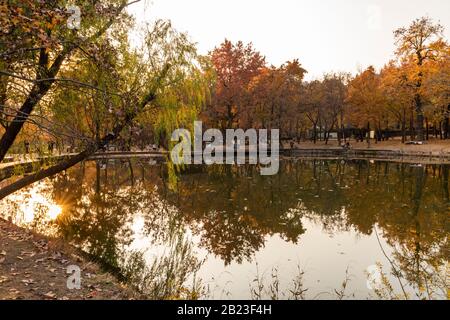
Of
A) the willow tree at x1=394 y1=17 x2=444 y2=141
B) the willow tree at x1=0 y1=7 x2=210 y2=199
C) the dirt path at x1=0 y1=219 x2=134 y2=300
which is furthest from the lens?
the willow tree at x1=394 y1=17 x2=444 y2=141

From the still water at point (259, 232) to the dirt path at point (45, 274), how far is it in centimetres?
98

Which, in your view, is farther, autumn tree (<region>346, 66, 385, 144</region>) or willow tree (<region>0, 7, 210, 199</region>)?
autumn tree (<region>346, 66, 385, 144</region>)

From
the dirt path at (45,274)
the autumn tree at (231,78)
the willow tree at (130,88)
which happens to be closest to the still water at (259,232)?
the dirt path at (45,274)

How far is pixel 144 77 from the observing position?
32.1 ft

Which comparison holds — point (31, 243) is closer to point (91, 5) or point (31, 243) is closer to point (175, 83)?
point (175, 83)

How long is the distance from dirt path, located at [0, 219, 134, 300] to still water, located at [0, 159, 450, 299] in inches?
38.6

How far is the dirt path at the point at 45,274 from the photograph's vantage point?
7062mm

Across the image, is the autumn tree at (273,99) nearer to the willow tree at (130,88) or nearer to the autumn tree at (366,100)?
the autumn tree at (366,100)

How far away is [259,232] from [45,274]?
7811 mm

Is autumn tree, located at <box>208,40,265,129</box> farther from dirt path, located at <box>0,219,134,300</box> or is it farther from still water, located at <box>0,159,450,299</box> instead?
dirt path, located at <box>0,219,134,300</box>

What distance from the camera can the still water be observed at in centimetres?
912

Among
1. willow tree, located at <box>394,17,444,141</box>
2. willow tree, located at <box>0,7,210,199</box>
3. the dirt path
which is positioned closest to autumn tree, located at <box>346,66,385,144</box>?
willow tree, located at <box>394,17,444,141</box>

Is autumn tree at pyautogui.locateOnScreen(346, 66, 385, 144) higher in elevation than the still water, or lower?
higher
